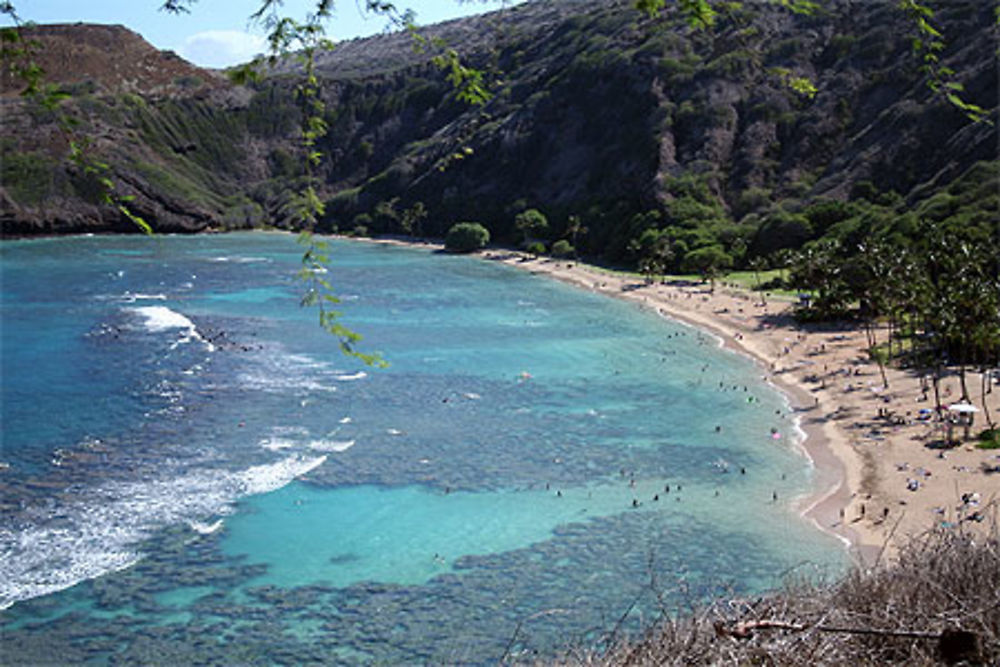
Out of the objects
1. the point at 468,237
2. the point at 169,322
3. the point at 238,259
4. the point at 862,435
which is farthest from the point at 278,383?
the point at 468,237

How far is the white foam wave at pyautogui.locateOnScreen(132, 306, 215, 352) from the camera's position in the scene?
2527 inches

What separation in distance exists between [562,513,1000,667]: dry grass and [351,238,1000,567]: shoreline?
487cm

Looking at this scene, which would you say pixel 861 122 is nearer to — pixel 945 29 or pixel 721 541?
pixel 945 29

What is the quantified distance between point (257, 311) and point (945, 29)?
83.4 meters

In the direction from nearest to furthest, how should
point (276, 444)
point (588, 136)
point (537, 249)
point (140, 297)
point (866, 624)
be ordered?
point (866, 624) → point (276, 444) → point (140, 297) → point (537, 249) → point (588, 136)

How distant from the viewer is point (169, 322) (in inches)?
2820

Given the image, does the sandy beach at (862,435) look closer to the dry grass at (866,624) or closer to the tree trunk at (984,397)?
the tree trunk at (984,397)

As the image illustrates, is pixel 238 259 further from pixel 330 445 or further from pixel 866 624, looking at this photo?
pixel 866 624

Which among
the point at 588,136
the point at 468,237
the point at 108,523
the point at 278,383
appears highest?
the point at 588,136

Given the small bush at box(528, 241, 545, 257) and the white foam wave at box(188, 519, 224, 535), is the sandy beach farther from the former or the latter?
the small bush at box(528, 241, 545, 257)

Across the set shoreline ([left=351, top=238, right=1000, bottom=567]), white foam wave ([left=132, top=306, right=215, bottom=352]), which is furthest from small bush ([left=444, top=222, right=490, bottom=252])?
white foam wave ([left=132, top=306, right=215, bottom=352])

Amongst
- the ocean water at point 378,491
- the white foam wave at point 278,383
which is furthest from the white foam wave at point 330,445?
the white foam wave at point 278,383

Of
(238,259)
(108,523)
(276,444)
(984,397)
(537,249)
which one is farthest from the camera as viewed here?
(537,249)

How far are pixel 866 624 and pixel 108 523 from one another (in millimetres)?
29031
